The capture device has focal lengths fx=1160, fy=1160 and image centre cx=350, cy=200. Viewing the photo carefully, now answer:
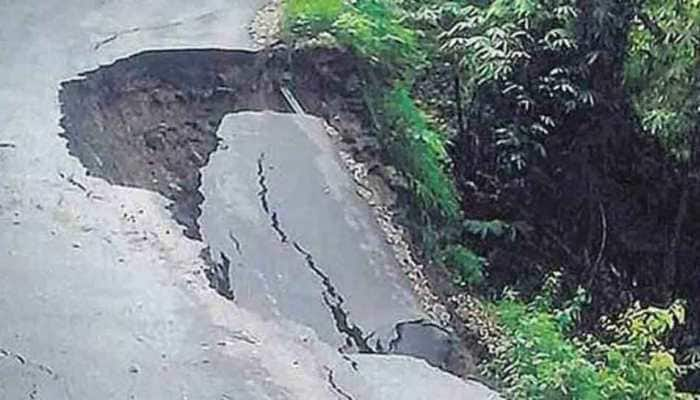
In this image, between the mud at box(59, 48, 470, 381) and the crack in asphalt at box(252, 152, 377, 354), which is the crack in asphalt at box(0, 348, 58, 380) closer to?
the mud at box(59, 48, 470, 381)

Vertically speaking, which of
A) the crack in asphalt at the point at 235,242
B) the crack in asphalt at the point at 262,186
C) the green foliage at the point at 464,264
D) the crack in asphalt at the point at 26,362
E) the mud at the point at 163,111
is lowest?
the green foliage at the point at 464,264

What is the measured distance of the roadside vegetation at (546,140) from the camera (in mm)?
7727

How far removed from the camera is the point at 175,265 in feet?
19.0

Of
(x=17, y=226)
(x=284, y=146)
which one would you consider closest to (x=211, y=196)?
(x=284, y=146)

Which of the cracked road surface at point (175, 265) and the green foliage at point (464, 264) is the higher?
the cracked road surface at point (175, 265)

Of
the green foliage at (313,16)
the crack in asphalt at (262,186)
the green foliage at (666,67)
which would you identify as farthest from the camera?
the green foliage at (313,16)

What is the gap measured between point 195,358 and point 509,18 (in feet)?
13.6

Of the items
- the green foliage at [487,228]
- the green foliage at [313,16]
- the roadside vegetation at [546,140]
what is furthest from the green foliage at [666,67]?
the green foliage at [313,16]

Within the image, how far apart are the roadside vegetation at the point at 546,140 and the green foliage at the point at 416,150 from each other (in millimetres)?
10

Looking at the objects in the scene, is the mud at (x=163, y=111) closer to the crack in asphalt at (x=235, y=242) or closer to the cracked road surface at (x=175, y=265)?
the cracked road surface at (x=175, y=265)

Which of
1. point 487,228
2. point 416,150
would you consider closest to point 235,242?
point 416,150

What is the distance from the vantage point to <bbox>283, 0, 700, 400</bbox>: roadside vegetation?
7.73 m

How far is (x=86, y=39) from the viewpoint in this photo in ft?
26.8

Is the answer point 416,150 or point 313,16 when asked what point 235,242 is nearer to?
point 416,150
